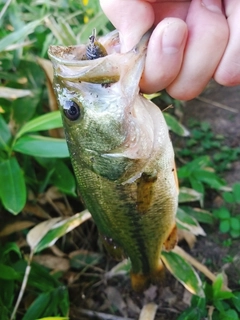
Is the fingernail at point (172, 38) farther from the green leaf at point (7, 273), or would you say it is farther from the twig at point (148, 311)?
the twig at point (148, 311)

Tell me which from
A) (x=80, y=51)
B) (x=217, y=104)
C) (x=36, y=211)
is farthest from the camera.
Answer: (x=217, y=104)

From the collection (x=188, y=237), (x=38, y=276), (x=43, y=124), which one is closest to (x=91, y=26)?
(x=43, y=124)

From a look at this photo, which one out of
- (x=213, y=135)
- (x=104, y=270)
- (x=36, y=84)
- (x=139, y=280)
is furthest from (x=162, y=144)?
(x=213, y=135)

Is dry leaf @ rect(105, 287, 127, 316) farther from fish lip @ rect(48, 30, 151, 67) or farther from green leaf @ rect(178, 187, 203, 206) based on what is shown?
fish lip @ rect(48, 30, 151, 67)

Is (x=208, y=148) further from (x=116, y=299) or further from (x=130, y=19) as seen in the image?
(x=130, y=19)

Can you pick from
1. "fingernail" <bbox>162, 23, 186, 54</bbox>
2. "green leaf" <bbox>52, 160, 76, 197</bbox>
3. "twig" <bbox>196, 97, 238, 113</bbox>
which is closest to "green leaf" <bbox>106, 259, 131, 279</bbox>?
"green leaf" <bbox>52, 160, 76, 197</bbox>

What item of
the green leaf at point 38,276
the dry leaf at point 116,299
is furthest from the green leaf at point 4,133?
the dry leaf at point 116,299
